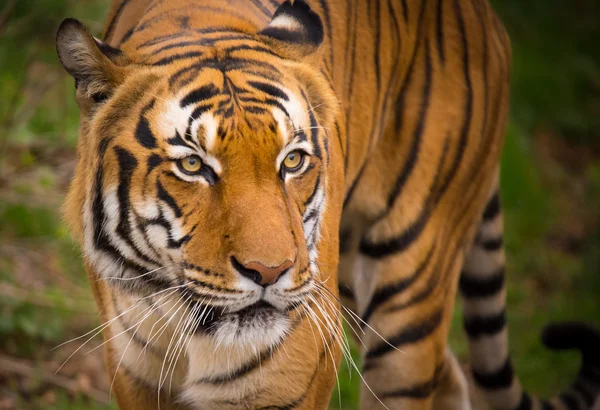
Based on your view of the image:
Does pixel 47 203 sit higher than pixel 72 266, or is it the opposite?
pixel 47 203

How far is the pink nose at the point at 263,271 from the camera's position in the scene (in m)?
1.98

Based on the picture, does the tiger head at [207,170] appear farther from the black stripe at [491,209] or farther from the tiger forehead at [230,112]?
the black stripe at [491,209]

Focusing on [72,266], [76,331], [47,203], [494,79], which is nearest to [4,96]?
[47,203]

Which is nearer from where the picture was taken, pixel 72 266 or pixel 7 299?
pixel 7 299

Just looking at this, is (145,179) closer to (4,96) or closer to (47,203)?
(47,203)

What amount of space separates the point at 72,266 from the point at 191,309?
2.67m

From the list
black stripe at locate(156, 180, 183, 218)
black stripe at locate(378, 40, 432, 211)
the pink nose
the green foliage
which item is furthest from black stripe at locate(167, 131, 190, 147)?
the green foliage

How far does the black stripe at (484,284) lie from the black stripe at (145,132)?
1.98 meters

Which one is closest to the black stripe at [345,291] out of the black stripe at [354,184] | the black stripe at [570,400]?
the black stripe at [354,184]

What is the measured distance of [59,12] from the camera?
13.1 ft

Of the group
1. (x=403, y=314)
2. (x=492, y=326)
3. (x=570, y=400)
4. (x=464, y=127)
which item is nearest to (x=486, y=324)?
(x=492, y=326)

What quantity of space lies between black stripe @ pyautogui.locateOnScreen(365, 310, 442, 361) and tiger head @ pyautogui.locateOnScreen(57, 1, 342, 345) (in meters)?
0.86

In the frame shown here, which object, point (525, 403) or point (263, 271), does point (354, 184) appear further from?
point (525, 403)

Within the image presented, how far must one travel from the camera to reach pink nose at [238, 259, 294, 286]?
1.98 m
